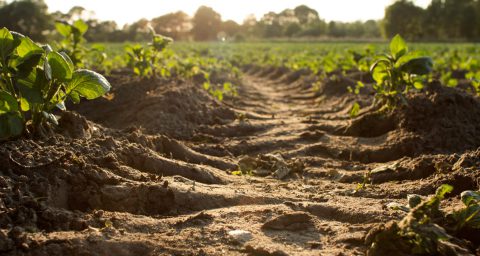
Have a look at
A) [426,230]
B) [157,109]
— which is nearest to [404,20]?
[157,109]

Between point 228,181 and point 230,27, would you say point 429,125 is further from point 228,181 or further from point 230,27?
point 230,27

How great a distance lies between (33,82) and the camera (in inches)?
112

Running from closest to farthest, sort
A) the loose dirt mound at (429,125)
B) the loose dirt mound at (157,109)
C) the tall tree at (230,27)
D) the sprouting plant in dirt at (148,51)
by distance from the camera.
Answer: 1. the loose dirt mound at (429,125)
2. the loose dirt mound at (157,109)
3. the sprouting plant in dirt at (148,51)
4. the tall tree at (230,27)

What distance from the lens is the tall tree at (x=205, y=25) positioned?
7512 centimetres

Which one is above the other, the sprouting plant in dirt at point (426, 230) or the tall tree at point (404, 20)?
the tall tree at point (404, 20)

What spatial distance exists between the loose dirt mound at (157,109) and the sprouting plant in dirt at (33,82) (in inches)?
87.2

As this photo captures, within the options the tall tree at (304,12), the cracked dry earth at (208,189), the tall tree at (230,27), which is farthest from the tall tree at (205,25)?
the cracked dry earth at (208,189)

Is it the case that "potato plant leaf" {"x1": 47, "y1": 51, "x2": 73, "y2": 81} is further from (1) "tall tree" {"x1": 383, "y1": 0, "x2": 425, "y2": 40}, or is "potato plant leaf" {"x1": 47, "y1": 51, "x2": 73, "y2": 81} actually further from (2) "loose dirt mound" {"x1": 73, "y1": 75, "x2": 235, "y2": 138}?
(1) "tall tree" {"x1": 383, "y1": 0, "x2": 425, "y2": 40}

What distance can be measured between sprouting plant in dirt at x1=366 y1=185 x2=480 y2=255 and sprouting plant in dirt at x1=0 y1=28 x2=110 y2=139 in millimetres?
1893

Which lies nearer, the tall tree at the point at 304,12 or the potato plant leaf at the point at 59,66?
the potato plant leaf at the point at 59,66

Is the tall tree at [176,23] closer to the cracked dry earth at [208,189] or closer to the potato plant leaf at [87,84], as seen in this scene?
the cracked dry earth at [208,189]

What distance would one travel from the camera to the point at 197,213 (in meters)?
2.62

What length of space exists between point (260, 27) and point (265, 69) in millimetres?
64902

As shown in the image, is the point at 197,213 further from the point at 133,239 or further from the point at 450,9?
the point at 450,9
